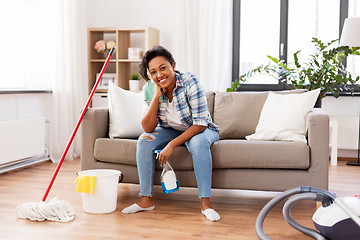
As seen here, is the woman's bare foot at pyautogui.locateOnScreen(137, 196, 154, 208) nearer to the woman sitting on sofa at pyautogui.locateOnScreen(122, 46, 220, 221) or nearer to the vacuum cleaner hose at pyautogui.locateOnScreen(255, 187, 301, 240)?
the woman sitting on sofa at pyautogui.locateOnScreen(122, 46, 220, 221)

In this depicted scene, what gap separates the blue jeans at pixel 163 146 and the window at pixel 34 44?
2.17m

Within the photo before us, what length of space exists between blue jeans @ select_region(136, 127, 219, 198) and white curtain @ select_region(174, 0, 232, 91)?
199cm

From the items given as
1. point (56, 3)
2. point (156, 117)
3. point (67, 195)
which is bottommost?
point (67, 195)

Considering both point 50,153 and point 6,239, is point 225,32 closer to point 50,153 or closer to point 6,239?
point 50,153

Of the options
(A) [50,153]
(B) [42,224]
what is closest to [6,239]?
(B) [42,224]

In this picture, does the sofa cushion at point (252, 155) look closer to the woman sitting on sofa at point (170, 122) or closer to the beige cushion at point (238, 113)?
the woman sitting on sofa at point (170, 122)

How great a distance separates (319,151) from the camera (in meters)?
2.58

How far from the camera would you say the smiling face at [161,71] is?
8.30 feet

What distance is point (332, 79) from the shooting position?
411 cm

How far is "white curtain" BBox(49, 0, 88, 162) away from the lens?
4.35m

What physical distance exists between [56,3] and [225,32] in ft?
5.84

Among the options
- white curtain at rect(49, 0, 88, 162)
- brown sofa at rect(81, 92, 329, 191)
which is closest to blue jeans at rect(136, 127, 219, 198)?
brown sofa at rect(81, 92, 329, 191)

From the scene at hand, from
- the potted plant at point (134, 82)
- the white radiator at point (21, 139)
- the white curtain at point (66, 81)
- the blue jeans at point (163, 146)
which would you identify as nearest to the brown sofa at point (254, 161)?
the blue jeans at point (163, 146)

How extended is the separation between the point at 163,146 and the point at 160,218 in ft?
1.49
